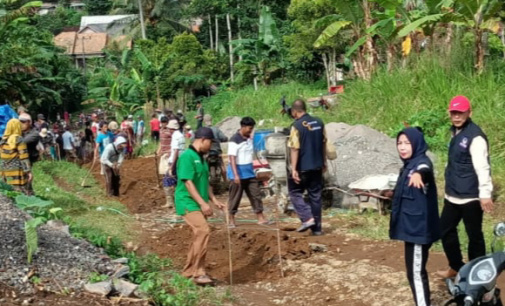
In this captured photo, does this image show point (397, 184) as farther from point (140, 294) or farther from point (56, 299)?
point (56, 299)

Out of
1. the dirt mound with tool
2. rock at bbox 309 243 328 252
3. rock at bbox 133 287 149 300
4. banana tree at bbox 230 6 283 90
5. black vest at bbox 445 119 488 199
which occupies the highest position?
banana tree at bbox 230 6 283 90

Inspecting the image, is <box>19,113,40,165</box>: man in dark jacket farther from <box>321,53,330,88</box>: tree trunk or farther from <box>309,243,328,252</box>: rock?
<box>321,53,330,88</box>: tree trunk

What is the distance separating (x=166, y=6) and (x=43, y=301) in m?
39.9

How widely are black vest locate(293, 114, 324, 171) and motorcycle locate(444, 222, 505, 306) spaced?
4.19 meters

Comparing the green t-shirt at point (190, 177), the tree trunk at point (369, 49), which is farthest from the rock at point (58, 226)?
the tree trunk at point (369, 49)

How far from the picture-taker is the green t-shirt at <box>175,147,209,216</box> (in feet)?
22.6

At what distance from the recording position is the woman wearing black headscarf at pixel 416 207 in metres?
5.34

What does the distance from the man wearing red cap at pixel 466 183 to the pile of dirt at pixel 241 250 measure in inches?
84.8

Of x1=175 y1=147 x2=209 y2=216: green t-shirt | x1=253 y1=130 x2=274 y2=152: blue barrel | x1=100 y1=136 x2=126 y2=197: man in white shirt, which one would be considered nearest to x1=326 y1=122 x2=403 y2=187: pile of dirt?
x1=253 y1=130 x2=274 y2=152: blue barrel

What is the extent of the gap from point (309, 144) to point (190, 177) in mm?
2556

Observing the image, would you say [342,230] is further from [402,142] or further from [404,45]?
[404,45]

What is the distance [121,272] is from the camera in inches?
258

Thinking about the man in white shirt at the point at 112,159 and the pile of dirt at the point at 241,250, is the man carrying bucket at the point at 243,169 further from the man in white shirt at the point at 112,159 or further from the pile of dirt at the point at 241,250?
the man in white shirt at the point at 112,159

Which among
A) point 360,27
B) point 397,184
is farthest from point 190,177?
point 360,27
